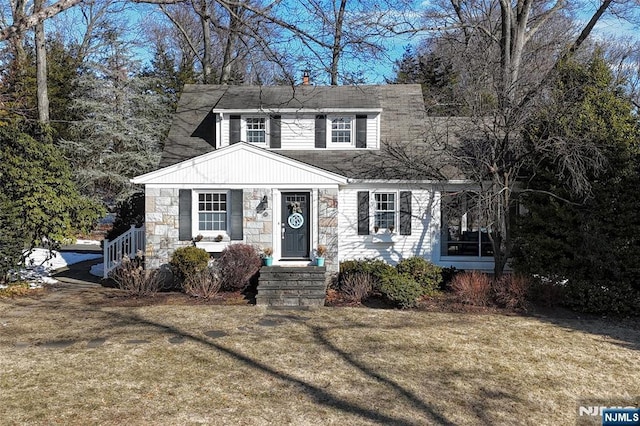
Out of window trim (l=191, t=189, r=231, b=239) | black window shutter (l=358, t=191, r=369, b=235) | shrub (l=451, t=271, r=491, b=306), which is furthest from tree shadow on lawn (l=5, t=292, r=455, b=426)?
black window shutter (l=358, t=191, r=369, b=235)

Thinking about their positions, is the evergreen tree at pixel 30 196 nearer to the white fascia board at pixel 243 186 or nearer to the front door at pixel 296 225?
the white fascia board at pixel 243 186

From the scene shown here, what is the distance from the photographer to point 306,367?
22.1 ft

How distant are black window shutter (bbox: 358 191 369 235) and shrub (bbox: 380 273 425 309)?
291cm

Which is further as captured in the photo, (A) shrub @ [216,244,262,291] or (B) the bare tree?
(A) shrub @ [216,244,262,291]

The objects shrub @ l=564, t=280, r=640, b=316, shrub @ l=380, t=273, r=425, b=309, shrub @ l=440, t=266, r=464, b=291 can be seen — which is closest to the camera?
shrub @ l=564, t=280, r=640, b=316

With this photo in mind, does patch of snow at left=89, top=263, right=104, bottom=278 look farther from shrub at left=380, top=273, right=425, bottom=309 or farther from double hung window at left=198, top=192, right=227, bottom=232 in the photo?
shrub at left=380, top=273, right=425, bottom=309

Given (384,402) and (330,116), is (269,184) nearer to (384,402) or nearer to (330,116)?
(330,116)

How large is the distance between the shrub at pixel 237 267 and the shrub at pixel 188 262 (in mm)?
462

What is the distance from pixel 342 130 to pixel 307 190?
3.21 meters

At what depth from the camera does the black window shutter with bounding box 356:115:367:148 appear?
15.1 meters

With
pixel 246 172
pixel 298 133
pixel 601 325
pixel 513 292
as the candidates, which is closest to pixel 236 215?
pixel 246 172

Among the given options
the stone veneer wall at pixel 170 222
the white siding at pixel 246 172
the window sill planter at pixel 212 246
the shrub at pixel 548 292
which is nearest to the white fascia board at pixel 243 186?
the white siding at pixel 246 172

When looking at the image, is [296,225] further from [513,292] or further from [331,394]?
[331,394]

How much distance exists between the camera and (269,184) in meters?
12.9
